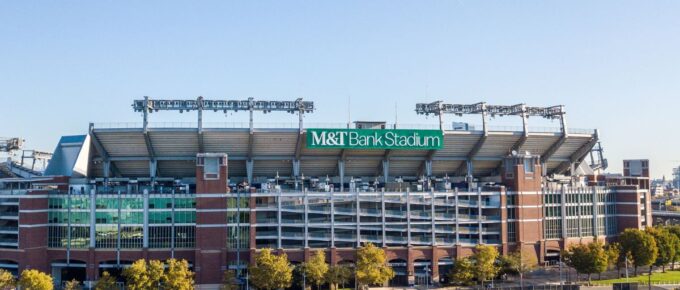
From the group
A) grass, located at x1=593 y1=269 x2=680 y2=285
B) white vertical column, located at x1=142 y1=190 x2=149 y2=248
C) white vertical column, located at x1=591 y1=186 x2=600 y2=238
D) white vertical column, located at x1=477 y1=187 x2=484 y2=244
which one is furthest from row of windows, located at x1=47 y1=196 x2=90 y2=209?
white vertical column, located at x1=591 y1=186 x2=600 y2=238

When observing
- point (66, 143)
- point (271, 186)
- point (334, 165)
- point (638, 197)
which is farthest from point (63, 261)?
point (638, 197)

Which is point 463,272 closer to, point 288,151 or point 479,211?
point 479,211

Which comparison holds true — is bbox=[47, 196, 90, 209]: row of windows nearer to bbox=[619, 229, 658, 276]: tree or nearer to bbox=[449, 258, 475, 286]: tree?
bbox=[449, 258, 475, 286]: tree

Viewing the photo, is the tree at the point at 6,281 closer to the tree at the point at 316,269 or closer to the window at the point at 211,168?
the window at the point at 211,168

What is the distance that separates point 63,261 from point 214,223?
22.8 meters

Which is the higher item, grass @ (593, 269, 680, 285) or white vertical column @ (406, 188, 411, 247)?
white vertical column @ (406, 188, 411, 247)

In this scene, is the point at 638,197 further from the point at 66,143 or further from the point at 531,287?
the point at 66,143

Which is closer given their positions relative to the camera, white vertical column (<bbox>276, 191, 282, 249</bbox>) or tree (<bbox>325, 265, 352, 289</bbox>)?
tree (<bbox>325, 265, 352, 289</bbox>)

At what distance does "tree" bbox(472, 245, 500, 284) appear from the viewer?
90.9m

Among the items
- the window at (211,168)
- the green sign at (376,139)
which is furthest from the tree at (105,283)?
the green sign at (376,139)

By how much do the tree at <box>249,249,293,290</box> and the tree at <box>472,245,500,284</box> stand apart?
27.1 meters

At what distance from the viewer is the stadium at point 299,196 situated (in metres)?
91.8

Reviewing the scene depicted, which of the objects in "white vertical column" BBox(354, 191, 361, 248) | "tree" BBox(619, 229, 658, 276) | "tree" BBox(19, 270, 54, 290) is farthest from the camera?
"tree" BBox(619, 229, 658, 276)

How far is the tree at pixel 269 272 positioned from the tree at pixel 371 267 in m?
9.77
